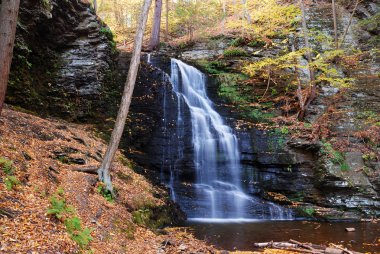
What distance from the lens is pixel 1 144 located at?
6.52 m

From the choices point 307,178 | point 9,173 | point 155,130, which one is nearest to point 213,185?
point 155,130

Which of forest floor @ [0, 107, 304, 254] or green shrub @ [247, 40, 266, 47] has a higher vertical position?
green shrub @ [247, 40, 266, 47]

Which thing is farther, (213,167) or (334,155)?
(213,167)

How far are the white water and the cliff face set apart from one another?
4170mm

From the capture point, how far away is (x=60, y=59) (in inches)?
503

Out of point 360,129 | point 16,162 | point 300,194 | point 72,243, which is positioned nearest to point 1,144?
point 16,162

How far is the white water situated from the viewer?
39.1 feet

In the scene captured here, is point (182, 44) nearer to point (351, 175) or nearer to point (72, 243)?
point (351, 175)

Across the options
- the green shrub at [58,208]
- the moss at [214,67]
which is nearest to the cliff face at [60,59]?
the moss at [214,67]

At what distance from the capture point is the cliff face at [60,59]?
35.5ft

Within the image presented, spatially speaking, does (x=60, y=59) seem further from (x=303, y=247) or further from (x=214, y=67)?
(x=303, y=247)

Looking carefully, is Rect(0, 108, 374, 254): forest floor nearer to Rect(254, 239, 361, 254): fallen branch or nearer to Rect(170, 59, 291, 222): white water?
Rect(254, 239, 361, 254): fallen branch

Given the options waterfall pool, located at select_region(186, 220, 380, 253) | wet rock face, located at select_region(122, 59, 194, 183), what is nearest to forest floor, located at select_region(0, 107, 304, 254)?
waterfall pool, located at select_region(186, 220, 380, 253)

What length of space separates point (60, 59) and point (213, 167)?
824cm
